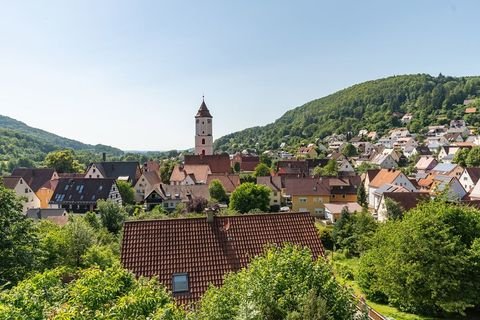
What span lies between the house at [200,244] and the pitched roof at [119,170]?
5674 centimetres

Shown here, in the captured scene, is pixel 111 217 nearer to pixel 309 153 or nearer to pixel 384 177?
pixel 384 177

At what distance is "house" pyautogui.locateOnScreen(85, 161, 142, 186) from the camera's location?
7088 centimetres

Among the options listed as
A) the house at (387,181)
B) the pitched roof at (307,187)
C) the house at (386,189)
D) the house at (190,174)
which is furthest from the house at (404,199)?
the house at (190,174)

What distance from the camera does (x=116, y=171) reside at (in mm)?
73875

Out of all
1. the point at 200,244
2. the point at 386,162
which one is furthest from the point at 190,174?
the point at 386,162

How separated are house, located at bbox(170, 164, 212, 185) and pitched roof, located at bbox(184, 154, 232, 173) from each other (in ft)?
9.71

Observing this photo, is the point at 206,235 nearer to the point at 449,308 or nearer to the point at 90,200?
the point at 449,308

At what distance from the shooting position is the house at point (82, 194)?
2130 inches

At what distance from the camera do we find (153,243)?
653 inches

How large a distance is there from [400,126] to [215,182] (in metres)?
149

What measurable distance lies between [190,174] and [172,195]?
11275mm

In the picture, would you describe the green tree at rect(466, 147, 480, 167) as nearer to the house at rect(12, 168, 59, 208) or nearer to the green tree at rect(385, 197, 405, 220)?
the green tree at rect(385, 197, 405, 220)

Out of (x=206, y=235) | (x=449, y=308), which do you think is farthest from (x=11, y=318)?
(x=449, y=308)

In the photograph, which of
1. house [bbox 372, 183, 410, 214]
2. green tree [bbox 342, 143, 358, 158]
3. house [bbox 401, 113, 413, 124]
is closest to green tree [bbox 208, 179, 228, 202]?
house [bbox 372, 183, 410, 214]
